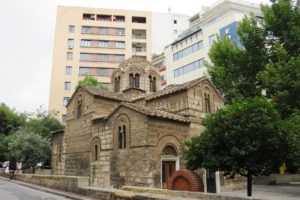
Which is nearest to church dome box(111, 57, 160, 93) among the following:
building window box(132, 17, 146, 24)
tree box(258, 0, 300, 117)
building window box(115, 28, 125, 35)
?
tree box(258, 0, 300, 117)

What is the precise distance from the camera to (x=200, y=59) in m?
40.4

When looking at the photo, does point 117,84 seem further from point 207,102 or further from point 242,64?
point 242,64

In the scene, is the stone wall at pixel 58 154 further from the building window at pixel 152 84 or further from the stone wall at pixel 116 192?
the building window at pixel 152 84

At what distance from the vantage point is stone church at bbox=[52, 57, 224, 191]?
57.8 ft

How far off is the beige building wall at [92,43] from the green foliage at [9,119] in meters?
5.72

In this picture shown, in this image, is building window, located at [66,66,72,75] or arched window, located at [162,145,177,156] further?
building window, located at [66,66,72,75]

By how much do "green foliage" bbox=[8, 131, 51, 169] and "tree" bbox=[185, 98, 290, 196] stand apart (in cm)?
2283

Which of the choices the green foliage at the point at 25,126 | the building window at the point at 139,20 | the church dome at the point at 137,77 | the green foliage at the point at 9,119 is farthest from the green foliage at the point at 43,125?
the building window at the point at 139,20

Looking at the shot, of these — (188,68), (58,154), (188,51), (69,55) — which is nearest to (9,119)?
(69,55)

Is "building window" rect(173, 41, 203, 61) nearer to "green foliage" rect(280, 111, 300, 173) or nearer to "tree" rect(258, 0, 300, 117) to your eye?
"tree" rect(258, 0, 300, 117)

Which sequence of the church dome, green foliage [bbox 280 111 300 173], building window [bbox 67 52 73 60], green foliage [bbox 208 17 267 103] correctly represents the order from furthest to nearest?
building window [bbox 67 52 73 60] < the church dome < green foliage [bbox 208 17 267 103] < green foliage [bbox 280 111 300 173]

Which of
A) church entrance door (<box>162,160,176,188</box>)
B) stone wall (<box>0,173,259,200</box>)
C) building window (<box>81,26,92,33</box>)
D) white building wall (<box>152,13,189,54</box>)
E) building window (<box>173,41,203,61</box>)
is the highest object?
white building wall (<box>152,13,189,54</box>)

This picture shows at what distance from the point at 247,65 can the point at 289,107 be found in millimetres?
5499

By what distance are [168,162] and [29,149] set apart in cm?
1811
